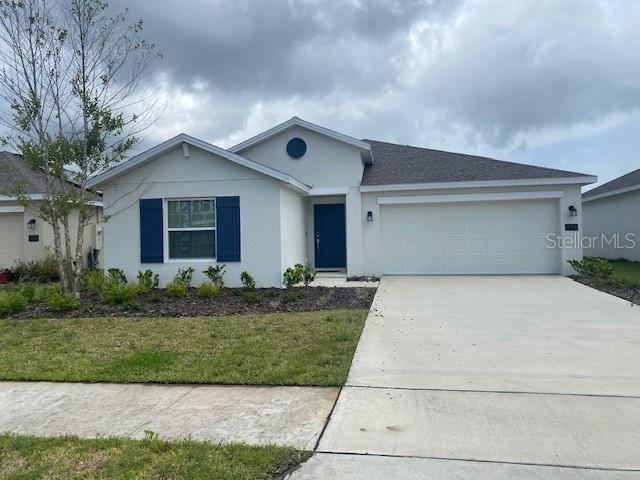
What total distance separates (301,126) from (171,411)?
1121 centimetres

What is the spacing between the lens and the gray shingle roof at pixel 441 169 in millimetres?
13648

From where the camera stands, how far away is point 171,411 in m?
4.37

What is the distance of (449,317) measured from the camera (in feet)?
27.2

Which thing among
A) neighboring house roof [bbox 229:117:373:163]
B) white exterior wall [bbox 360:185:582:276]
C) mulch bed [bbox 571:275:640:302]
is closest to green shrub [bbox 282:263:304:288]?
white exterior wall [bbox 360:185:582:276]

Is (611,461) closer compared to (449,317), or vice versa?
(611,461)

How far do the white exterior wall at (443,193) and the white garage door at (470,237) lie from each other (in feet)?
0.75

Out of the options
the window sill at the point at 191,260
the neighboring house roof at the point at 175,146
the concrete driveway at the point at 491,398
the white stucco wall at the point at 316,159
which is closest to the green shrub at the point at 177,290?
the window sill at the point at 191,260

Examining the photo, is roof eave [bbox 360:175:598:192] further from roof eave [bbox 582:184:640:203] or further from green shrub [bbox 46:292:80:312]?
green shrub [bbox 46:292:80:312]

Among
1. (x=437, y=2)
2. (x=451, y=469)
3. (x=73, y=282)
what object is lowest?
(x=451, y=469)

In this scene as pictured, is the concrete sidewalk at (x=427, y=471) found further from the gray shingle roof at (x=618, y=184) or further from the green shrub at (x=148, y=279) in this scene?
the gray shingle roof at (x=618, y=184)

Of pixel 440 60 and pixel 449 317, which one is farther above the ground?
pixel 440 60

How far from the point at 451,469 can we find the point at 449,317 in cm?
525

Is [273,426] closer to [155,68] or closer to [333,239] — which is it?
[155,68]

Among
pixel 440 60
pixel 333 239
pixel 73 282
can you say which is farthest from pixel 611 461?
pixel 440 60
